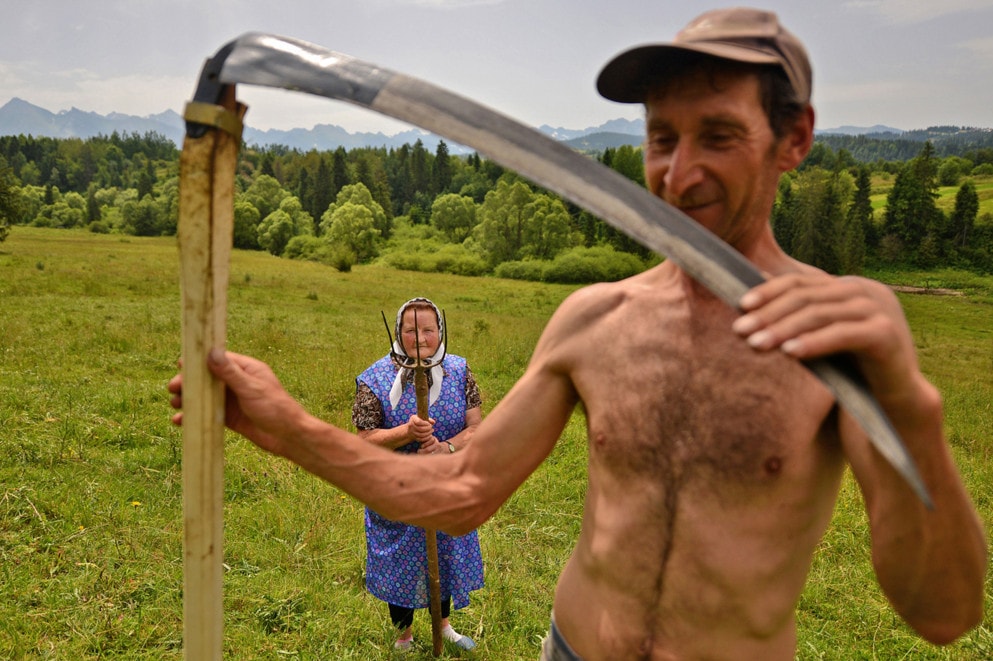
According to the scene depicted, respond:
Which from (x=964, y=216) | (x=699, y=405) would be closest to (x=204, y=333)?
(x=699, y=405)

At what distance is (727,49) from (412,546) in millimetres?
3665

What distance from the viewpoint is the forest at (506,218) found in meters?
50.8

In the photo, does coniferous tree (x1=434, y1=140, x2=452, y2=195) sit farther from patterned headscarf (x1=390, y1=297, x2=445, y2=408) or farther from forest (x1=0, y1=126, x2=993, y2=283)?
patterned headscarf (x1=390, y1=297, x2=445, y2=408)

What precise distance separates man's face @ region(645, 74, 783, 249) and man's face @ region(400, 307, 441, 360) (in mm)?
2937

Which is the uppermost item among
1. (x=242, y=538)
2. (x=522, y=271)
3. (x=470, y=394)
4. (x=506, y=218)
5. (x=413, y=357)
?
(x=506, y=218)

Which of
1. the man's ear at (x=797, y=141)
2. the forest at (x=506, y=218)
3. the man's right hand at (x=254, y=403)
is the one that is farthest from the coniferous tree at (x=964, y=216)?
the man's right hand at (x=254, y=403)

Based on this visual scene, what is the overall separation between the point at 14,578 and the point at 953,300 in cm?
4854

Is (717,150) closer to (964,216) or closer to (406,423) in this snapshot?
(406,423)

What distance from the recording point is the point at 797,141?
1482 mm

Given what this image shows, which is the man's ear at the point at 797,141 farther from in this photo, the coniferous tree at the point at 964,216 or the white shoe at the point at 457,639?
the coniferous tree at the point at 964,216

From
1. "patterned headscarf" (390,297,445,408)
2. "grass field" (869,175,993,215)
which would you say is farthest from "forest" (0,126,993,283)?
"patterned headscarf" (390,297,445,408)

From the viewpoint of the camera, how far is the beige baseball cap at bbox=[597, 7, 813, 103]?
1.31 metres

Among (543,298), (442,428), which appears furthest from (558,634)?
(543,298)

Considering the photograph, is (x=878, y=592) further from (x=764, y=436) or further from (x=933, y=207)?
(x=933, y=207)
